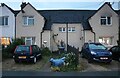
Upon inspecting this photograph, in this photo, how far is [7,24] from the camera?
38219 mm

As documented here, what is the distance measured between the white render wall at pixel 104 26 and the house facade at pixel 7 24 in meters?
10.6

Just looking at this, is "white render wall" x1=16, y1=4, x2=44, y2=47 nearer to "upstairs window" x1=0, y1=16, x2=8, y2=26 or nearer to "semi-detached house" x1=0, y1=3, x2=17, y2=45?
"semi-detached house" x1=0, y1=3, x2=17, y2=45

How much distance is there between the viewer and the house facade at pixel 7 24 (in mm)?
37912

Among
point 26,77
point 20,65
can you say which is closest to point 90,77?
point 26,77

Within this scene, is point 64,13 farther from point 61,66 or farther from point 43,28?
point 61,66

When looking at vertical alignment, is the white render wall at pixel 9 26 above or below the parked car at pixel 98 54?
above

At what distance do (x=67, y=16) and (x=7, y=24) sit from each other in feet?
30.1

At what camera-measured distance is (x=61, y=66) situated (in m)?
20.9

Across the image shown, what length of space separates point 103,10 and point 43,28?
27.8 feet

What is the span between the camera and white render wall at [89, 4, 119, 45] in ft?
124

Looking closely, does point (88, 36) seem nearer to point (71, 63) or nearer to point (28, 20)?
point (28, 20)

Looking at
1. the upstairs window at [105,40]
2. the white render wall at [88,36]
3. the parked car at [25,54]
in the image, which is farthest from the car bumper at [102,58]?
the upstairs window at [105,40]

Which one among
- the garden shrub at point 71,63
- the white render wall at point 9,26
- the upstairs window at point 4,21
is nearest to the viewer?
the garden shrub at point 71,63

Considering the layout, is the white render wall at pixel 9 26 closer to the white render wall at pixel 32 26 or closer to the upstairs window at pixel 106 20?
the white render wall at pixel 32 26
